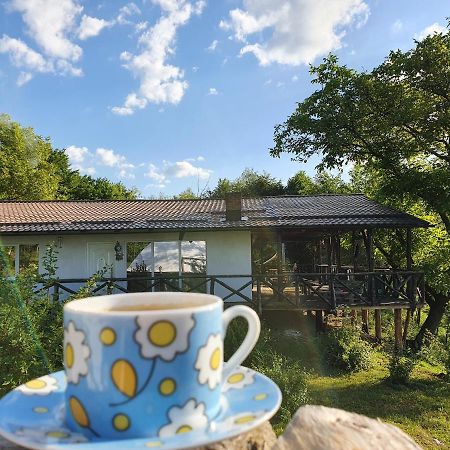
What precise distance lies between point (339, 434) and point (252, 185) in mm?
38660

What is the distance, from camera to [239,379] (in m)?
1.37

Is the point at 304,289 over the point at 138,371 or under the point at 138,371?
under

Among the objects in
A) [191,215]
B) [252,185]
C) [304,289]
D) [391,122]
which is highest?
[252,185]

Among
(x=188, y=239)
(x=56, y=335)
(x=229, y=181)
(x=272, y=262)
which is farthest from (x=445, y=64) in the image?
(x=229, y=181)

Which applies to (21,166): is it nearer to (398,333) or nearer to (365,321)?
(365,321)

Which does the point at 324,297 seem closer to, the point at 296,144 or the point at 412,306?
the point at 412,306

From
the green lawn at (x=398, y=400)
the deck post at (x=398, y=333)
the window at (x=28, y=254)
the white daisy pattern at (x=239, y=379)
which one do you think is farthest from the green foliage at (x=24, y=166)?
the white daisy pattern at (x=239, y=379)

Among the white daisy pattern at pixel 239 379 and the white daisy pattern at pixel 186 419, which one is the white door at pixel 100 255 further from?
the white daisy pattern at pixel 186 419

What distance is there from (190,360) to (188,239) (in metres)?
12.7

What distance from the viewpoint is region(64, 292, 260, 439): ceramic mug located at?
39.5 inches

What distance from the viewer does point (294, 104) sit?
48.3ft

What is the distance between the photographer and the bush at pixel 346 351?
36.9 ft

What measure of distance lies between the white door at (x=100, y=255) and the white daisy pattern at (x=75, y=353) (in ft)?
42.2

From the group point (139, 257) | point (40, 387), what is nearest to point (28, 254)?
point (139, 257)
